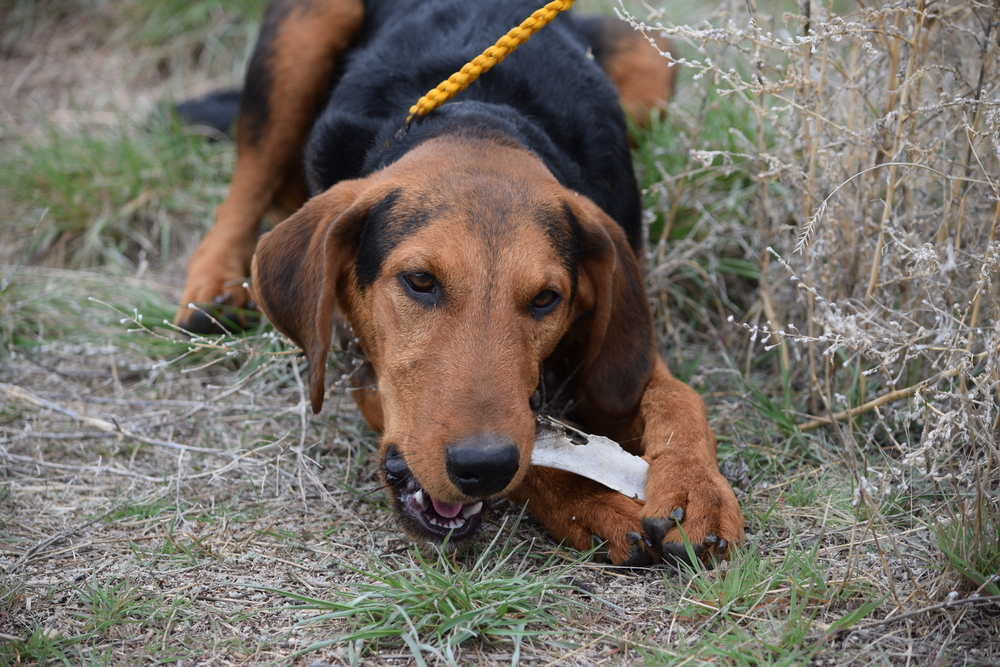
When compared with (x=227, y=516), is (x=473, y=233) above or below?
above

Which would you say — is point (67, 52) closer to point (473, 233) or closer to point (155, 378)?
point (155, 378)

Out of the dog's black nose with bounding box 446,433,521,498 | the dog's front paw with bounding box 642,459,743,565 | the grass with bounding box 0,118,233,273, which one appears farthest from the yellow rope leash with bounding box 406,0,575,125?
the grass with bounding box 0,118,233,273

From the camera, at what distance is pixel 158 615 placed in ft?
9.09

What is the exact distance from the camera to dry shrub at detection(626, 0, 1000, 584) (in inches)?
127

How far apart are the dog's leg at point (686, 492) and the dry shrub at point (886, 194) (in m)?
0.44

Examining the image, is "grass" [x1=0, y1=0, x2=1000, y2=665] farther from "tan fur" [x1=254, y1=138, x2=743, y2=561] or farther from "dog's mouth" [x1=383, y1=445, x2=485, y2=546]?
"tan fur" [x1=254, y1=138, x2=743, y2=561]

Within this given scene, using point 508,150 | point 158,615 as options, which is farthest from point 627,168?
point 158,615

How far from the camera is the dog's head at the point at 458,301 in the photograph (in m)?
2.76

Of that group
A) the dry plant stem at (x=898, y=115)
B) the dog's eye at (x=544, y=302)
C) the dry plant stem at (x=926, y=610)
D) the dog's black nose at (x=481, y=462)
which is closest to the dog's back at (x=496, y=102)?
the dog's eye at (x=544, y=302)

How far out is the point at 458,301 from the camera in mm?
2961

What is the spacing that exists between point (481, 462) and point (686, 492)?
2.45 ft

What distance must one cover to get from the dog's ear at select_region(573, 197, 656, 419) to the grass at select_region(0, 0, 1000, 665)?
0.49 meters

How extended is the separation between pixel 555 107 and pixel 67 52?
5794 millimetres

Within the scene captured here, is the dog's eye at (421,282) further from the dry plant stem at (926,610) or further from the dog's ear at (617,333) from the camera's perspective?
the dry plant stem at (926,610)
